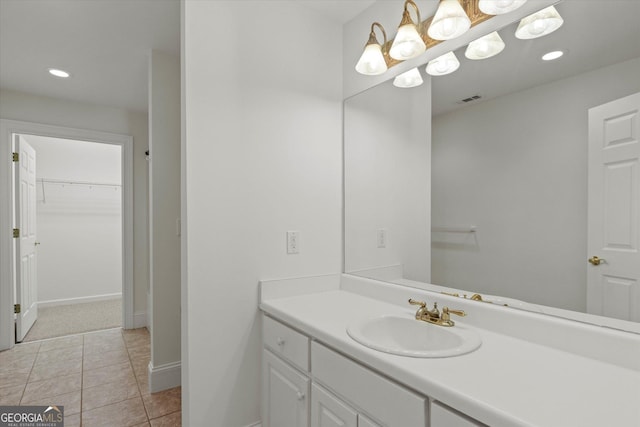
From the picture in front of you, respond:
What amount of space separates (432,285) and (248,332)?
94 cm

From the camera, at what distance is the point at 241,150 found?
1.66 meters

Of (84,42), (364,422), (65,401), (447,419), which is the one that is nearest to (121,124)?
(84,42)

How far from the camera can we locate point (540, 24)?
1.23 m

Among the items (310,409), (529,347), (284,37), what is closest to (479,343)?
(529,347)

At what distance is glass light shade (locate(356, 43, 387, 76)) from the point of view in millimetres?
1688

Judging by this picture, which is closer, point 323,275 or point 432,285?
point 432,285

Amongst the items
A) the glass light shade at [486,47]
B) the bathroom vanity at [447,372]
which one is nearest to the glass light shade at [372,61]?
the glass light shade at [486,47]

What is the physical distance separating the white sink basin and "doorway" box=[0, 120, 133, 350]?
3.20m

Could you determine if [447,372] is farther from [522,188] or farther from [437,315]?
[522,188]

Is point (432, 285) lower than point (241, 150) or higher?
lower

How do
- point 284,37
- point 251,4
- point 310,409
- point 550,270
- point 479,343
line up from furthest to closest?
point 284,37 → point 251,4 → point 310,409 → point 550,270 → point 479,343

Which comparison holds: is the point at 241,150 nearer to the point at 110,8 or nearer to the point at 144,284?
the point at 110,8

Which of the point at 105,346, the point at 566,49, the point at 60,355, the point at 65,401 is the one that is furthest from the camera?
the point at 105,346

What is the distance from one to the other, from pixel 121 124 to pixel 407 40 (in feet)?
11.1
